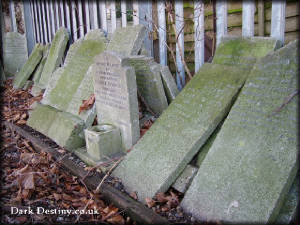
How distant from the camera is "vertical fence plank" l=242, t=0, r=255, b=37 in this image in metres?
2.96

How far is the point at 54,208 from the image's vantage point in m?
2.62

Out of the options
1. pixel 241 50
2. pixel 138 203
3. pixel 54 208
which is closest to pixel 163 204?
pixel 138 203

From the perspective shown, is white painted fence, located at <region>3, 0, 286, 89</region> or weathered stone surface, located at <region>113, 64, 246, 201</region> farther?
white painted fence, located at <region>3, 0, 286, 89</region>

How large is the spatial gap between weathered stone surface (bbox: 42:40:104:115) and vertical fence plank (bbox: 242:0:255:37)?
2.51m

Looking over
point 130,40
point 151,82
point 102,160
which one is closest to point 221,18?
point 151,82

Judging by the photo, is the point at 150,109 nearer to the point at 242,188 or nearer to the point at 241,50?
the point at 241,50

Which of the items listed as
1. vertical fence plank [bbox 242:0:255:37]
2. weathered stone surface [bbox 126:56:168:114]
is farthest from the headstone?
vertical fence plank [bbox 242:0:255:37]

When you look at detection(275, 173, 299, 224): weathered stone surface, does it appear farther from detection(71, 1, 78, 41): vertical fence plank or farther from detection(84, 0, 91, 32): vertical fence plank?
detection(71, 1, 78, 41): vertical fence plank

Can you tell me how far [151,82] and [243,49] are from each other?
1.23 m

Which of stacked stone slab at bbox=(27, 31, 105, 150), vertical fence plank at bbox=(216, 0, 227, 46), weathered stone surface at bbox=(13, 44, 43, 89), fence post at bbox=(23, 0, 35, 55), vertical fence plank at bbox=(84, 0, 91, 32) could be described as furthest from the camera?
fence post at bbox=(23, 0, 35, 55)

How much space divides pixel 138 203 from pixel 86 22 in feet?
14.9

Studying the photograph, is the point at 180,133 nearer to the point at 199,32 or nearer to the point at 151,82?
the point at 151,82

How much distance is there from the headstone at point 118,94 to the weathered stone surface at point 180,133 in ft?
0.94

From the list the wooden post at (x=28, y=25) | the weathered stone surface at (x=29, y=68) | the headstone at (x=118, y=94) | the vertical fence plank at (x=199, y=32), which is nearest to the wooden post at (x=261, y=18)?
the vertical fence plank at (x=199, y=32)
